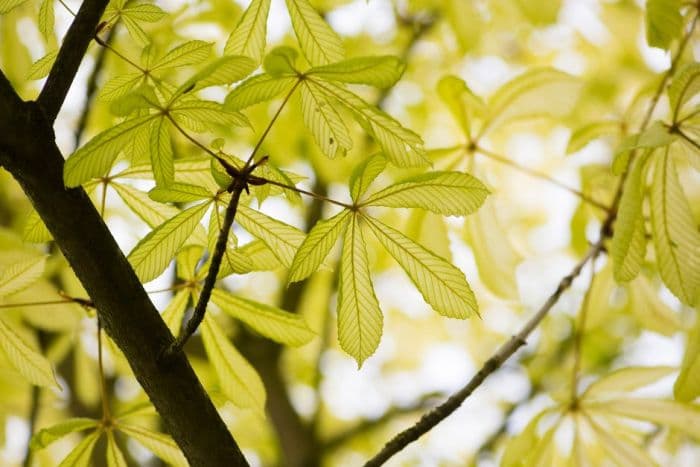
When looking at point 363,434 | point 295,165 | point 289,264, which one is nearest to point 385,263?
point 295,165

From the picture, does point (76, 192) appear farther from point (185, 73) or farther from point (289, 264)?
point (185, 73)

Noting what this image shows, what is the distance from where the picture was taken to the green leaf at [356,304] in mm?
754

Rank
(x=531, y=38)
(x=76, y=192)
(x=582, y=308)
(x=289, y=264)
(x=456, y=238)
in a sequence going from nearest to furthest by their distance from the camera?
1. (x=76, y=192)
2. (x=289, y=264)
3. (x=582, y=308)
4. (x=456, y=238)
5. (x=531, y=38)

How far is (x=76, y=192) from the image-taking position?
0.67 m

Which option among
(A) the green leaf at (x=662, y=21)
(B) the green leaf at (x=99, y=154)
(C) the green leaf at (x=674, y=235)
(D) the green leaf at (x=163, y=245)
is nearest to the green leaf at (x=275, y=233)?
(D) the green leaf at (x=163, y=245)

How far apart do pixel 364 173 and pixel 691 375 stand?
1.77ft

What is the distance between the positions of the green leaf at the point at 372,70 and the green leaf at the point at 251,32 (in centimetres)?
22

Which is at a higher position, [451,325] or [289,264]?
[451,325]

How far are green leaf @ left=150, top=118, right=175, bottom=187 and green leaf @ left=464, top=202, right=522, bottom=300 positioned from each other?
67 centimetres

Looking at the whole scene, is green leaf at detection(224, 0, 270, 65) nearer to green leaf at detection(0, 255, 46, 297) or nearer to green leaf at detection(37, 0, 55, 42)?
green leaf at detection(37, 0, 55, 42)

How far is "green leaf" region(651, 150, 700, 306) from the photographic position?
2.81 ft

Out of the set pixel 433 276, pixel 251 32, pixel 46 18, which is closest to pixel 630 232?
pixel 433 276

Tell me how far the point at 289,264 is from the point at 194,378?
0.52ft

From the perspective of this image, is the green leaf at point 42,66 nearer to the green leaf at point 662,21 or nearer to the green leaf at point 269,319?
the green leaf at point 269,319
